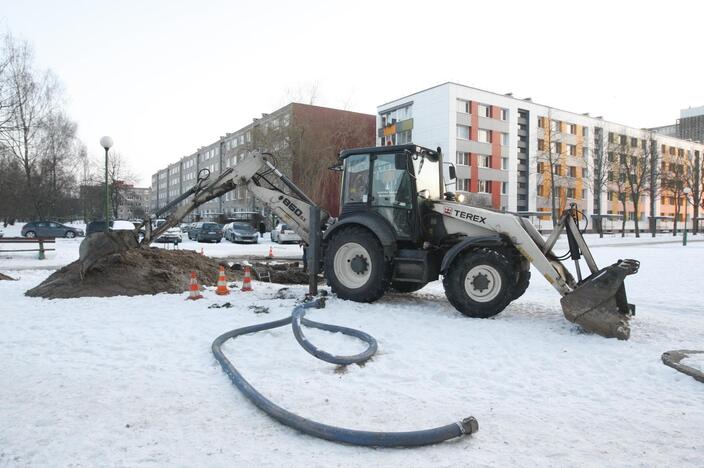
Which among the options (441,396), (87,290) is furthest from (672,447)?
(87,290)

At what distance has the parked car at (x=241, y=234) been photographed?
31047mm

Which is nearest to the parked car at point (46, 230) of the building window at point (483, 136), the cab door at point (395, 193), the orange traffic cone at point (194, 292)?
the orange traffic cone at point (194, 292)

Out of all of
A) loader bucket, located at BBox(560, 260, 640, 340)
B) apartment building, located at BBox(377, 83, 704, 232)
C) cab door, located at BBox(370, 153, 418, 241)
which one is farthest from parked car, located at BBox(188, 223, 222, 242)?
loader bucket, located at BBox(560, 260, 640, 340)

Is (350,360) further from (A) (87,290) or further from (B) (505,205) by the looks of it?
(B) (505,205)

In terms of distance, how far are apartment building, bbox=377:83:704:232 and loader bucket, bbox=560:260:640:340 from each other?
37.5m

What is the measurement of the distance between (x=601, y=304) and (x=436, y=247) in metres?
2.67

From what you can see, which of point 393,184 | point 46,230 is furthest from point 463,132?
point 393,184

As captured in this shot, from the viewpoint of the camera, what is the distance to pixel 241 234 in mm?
31109

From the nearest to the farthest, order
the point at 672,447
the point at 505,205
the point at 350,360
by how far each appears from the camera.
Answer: the point at 672,447
the point at 350,360
the point at 505,205

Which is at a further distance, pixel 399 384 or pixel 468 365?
pixel 468 365

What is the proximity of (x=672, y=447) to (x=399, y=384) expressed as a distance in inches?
84.3

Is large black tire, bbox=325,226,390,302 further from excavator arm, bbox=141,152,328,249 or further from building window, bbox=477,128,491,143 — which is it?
building window, bbox=477,128,491,143

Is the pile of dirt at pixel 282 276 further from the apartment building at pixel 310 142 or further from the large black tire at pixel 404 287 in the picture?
the apartment building at pixel 310 142

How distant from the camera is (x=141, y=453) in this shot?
303 cm
